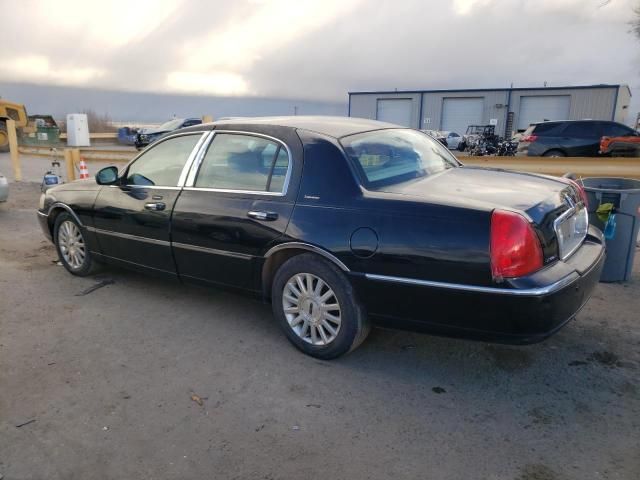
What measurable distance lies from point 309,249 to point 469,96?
45337 millimetres

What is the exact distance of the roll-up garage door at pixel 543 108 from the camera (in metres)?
42.5

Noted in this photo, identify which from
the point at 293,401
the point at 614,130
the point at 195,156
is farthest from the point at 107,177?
the point at 614,130

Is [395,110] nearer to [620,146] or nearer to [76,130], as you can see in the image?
[76,130]

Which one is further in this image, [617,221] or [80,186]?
[80,186]

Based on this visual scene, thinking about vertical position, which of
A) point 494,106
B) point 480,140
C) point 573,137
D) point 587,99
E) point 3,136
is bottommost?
point 3,136

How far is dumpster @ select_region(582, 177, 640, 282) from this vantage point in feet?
15.6

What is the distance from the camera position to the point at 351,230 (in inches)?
128

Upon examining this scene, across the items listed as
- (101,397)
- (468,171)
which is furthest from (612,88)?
(101,397)

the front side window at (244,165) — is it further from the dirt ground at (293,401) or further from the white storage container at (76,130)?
the white storage container at (76,130)

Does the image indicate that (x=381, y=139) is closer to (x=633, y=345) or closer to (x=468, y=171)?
(x=468, y=171)

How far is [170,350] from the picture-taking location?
3824 mm

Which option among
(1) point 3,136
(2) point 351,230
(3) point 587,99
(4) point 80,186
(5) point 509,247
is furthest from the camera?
(3) point 587,99

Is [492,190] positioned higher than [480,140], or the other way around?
[480,140]

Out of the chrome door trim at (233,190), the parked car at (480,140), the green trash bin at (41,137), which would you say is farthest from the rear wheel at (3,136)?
the chrome door trim at (233,190)
